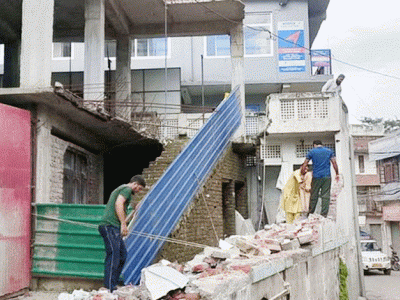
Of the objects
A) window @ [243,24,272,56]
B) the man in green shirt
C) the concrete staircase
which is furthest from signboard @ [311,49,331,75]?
the man in green shirt

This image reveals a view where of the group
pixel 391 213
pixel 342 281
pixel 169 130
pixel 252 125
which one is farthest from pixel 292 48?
pixel 342 281

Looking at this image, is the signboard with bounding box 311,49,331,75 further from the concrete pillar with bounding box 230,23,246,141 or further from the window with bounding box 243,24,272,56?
the concrete pillar with bounding box 230,23,246,141

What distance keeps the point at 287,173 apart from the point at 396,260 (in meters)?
16.0

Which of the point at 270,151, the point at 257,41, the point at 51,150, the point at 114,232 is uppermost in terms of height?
the point at 257,41

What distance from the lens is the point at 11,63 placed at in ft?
57.3

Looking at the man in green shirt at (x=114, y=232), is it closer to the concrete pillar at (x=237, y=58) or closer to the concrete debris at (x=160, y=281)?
the concrete debris at (x=160, y=281)

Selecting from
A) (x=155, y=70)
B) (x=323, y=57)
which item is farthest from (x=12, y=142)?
(x=323, y=57)

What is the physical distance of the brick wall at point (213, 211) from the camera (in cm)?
919

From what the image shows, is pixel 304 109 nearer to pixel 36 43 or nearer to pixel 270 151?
pixel 270 151

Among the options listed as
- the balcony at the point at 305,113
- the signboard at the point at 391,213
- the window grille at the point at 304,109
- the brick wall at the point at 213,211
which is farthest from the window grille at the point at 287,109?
the signboard at the point at 391,213

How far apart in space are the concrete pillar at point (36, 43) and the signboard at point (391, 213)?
2655 cm

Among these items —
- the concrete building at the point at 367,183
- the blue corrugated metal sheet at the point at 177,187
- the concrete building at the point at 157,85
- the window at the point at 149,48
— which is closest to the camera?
the blue corrugated metal sheet at the point at 177,187

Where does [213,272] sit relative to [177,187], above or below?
below

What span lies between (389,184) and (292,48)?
42.6 ft
